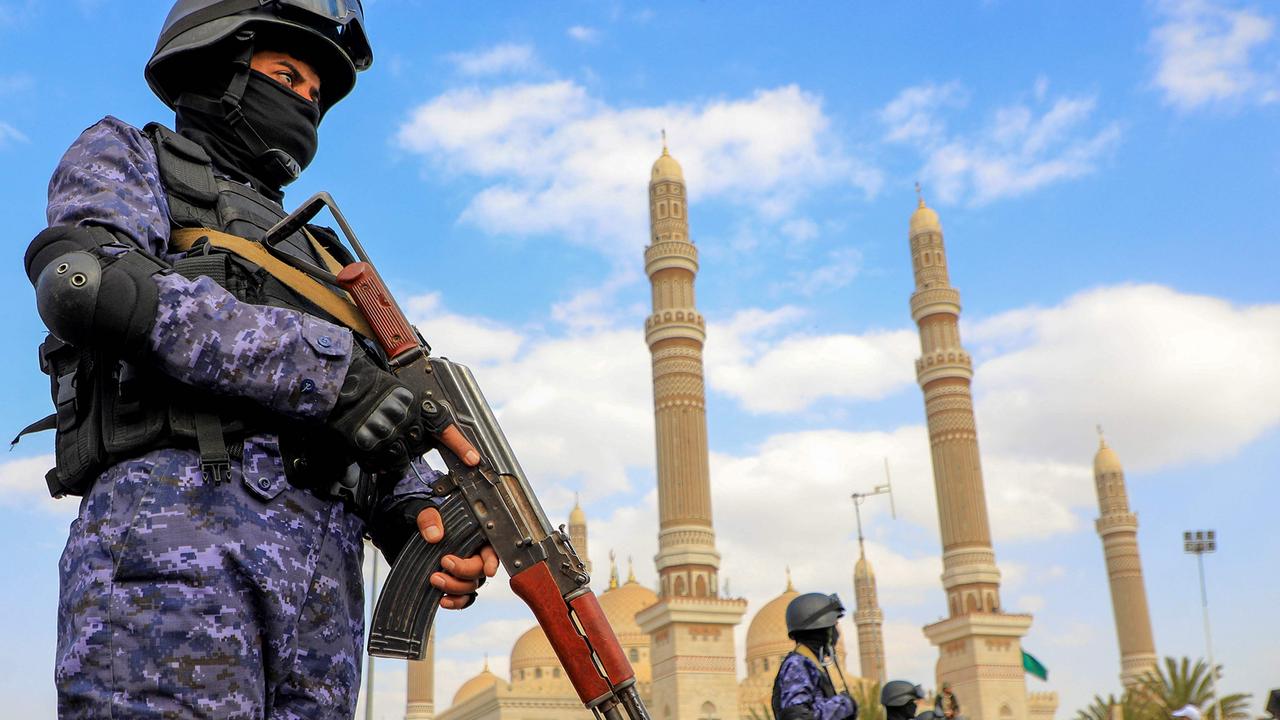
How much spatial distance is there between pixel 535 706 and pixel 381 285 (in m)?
36.2

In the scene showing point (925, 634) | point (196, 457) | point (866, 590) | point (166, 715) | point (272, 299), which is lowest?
point (166, 715)

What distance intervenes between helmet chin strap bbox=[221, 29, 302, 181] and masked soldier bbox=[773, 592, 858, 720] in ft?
11.3

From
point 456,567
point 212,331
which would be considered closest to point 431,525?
point 456,567

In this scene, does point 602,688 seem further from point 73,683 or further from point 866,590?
point 866,590

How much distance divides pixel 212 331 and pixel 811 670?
4.05 meters

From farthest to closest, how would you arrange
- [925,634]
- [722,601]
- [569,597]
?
[925,634] < [722,601] < [569,597]

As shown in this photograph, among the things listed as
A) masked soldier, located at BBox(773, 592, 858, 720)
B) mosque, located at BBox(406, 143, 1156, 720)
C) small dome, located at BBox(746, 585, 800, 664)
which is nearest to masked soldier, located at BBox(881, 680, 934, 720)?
masked soldier, located at BBox(773, 592, 858, 720)

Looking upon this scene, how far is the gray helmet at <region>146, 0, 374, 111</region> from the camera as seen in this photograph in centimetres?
209

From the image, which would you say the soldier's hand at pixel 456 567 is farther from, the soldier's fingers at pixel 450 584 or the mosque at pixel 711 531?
the mosque at pixel 711 531

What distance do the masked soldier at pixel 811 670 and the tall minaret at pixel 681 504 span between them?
72.9 ft

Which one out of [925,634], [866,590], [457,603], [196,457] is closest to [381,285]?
[196,457]

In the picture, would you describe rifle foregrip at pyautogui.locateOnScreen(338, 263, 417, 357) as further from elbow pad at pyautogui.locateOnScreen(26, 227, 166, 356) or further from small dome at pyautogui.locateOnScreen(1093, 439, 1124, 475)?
small dome at pyautogui.locateOnScreen(1093, 439, 1124, 475)

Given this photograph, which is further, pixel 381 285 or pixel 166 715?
pixel 381 285

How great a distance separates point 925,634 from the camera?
31.2 m
